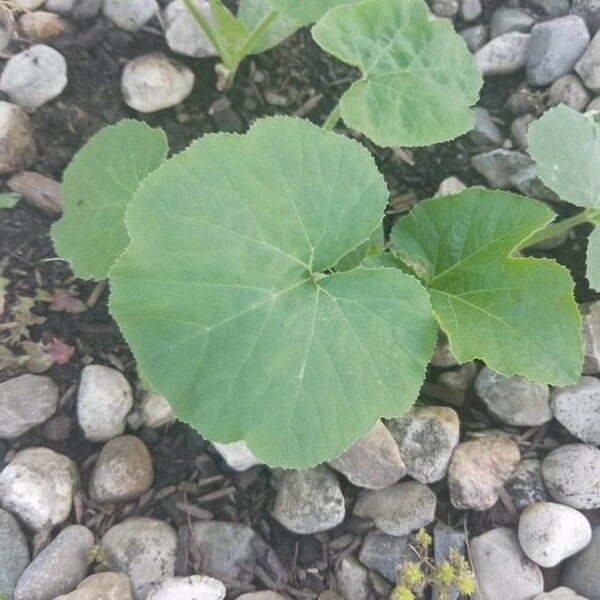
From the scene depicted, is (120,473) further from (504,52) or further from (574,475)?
(504,52)

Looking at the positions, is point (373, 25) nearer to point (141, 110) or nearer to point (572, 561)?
point (141, 110)

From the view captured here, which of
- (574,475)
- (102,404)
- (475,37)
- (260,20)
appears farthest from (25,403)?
(475,37)

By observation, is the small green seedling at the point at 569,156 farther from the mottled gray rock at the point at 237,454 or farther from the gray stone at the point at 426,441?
the mottled gray rock at the point at 237,454

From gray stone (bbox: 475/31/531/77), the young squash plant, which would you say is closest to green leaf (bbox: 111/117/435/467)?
the young squash plant

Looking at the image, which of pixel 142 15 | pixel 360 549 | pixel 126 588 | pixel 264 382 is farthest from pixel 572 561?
pixel 142 15

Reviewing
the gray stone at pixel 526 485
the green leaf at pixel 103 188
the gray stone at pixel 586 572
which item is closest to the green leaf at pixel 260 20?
the green leaf at pixel 103 188
